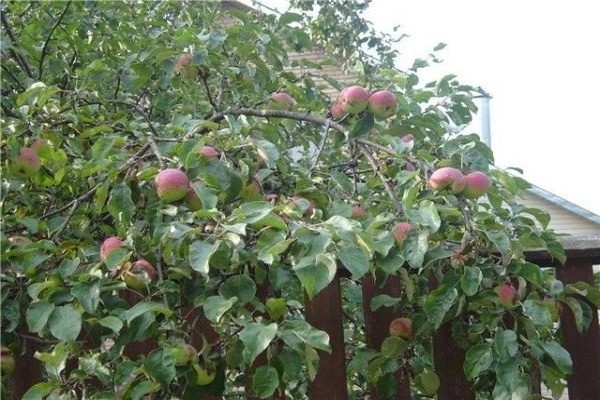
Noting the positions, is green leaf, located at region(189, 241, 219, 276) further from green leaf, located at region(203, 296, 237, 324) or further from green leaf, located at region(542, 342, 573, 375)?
green leaf, located at region(542, 342, 573, 375)

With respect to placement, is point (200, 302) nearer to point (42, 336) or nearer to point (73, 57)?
point (42, 336)

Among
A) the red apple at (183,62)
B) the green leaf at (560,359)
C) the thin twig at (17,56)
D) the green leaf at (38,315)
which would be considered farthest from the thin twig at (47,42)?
the green leaf at (560,359)

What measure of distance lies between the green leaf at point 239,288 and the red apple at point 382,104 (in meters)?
0.55

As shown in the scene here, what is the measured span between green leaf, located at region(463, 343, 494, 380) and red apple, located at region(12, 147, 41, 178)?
911 millimetres

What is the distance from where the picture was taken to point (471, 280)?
4.35ft

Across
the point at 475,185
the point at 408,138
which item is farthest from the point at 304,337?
the point at 408,138

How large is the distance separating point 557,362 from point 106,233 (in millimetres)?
957

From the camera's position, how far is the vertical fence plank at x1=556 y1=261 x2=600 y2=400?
164cm

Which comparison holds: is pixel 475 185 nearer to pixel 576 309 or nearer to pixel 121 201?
pixel 576 309

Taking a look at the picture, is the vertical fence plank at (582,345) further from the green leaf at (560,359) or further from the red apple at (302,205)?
the red apple at (302,205)

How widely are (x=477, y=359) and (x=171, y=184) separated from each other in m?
0.63

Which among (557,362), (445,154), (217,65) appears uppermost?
(217,65)

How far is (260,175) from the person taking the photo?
5.19ft

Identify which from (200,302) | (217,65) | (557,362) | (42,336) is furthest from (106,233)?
(557,362)
